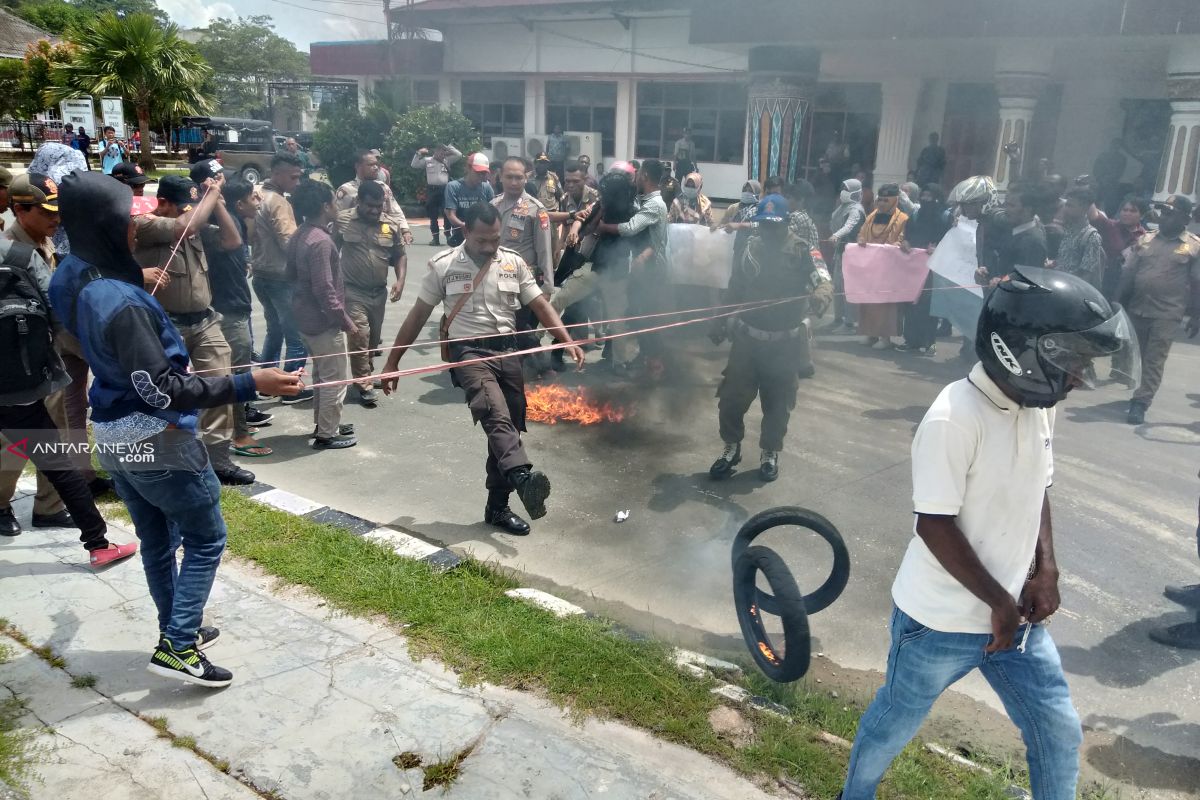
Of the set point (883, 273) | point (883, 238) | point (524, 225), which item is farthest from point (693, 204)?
point (524, 225)

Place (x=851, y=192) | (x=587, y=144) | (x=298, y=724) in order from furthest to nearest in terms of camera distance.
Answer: (x=587, y=144) → (x=851, y=192) → (x=298, y=724)

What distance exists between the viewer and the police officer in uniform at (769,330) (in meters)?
5.42

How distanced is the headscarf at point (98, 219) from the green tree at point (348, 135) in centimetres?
1933

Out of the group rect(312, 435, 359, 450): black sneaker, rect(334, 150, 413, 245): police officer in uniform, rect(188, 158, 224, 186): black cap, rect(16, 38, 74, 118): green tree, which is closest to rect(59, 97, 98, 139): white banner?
rect(16, 38, 74, 118): green tree

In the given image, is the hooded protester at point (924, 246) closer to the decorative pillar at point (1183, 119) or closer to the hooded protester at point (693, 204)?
the hooded protester at point (693, 204)

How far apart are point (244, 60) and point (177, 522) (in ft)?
172

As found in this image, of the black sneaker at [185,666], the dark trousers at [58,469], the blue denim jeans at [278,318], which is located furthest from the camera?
the blue denim jeans at [278,318]

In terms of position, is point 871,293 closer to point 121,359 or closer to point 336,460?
point 336,460

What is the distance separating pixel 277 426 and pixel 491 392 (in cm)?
271

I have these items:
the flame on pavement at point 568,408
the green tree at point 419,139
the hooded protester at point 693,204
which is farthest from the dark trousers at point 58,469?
the green tree at point 419,139

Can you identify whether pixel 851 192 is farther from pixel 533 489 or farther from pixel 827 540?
pixel 827 540

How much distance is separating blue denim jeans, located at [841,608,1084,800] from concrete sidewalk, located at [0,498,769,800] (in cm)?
65

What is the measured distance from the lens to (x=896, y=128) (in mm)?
16891

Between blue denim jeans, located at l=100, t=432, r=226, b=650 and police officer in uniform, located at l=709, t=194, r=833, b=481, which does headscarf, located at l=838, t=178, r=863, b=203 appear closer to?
police officer in uniform, located at l=709, t=194, r=833, b=481
